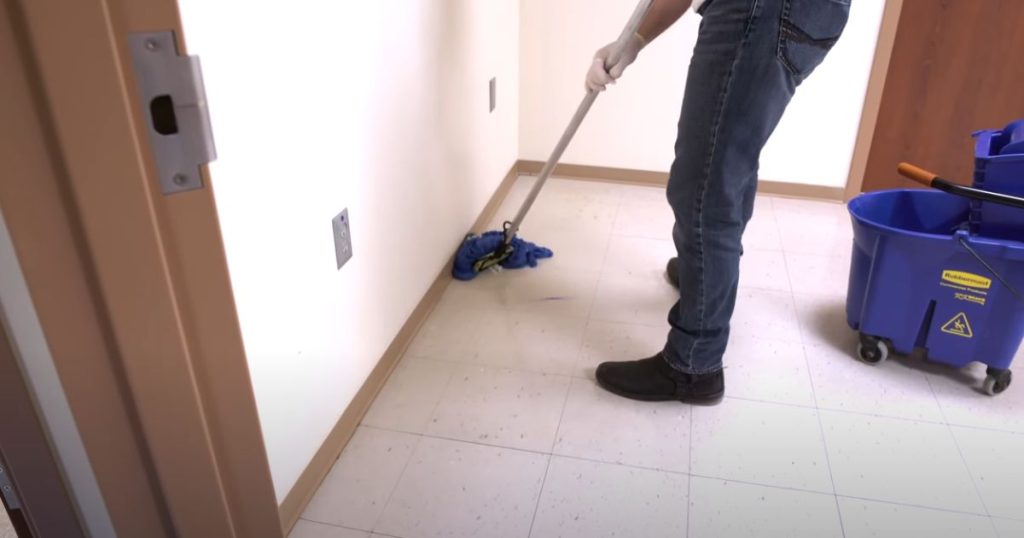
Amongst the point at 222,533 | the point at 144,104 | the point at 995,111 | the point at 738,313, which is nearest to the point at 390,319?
the point at 738,313

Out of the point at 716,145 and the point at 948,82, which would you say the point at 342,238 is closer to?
the point at 716,145

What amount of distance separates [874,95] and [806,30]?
1542 millimetres

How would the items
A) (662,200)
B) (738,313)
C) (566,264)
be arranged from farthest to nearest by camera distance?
(662,200), (566,264), (738,313)

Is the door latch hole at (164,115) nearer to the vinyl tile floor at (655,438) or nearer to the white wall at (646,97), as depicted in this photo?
the vinyl tile floor at (655,438)

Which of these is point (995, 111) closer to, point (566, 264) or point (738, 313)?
point (738, 313)

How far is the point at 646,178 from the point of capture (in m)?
2.93

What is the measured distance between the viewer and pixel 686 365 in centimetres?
158

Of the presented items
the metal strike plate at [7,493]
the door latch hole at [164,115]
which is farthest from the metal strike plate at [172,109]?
the metal strike plate at [7,493]

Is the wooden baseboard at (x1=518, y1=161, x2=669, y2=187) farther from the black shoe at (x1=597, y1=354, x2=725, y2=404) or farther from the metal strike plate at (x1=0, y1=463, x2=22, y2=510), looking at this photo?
the metal strike plate at (x1=0, y1=463, x2=22, y2=510)

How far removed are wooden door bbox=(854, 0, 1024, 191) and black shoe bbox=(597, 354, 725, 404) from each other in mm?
1535

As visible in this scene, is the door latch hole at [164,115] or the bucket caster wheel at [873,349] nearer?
the door latch hole at [164,115]

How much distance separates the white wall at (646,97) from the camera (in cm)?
256

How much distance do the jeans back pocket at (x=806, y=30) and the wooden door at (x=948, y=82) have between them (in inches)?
55.9

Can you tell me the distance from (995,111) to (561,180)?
161cm
